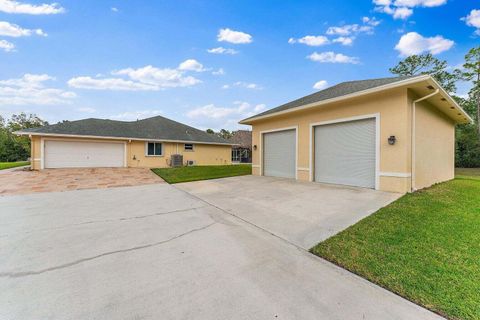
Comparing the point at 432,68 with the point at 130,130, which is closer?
the point at 130,130

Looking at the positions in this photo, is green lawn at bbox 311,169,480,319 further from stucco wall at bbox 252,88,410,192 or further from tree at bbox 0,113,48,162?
tree at bbox 0,113,48,162

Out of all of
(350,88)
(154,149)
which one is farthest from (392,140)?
(154,149)

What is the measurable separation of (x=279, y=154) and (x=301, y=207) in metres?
5.44

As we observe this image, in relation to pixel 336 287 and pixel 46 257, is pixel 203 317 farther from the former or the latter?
pixel 46 257

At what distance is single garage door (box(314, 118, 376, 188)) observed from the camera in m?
6.70

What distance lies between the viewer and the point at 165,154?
54.8 feet

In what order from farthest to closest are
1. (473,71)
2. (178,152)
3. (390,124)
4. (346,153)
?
(473,71) → (178,152) → (346,153) → (390,124)

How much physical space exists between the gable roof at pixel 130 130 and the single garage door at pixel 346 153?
12340 millimetres

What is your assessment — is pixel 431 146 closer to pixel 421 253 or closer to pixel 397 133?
pixel 397 133

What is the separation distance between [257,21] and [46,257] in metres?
12.1

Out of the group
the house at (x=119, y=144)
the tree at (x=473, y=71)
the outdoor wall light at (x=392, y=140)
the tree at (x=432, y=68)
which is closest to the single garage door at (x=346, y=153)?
the outdoor wall light at (x=392, y=140)

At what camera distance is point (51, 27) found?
349 inches

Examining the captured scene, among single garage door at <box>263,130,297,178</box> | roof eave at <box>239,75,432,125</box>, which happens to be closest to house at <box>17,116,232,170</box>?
single garage door at <box>263,130,297,178</box>

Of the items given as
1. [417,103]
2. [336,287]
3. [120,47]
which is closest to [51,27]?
[120,47]
